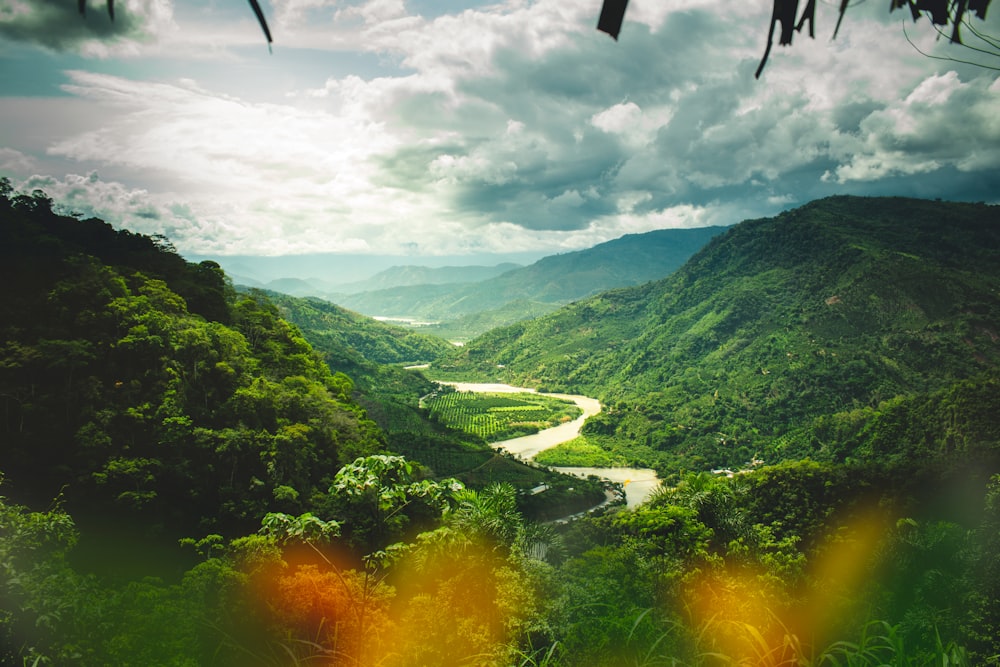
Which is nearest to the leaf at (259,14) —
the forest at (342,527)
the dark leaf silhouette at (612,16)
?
the dark leaf silhouette at (612,16)

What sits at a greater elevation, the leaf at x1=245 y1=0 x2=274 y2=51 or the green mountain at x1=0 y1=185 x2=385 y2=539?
the leaf at x1=245 y1=0 x2=274 y2=51

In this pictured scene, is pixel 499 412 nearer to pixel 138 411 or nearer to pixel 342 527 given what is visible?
pixel 138 411

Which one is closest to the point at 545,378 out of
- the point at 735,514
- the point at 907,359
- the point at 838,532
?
the point at 907,359

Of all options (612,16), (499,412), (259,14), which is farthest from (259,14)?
(499,412)

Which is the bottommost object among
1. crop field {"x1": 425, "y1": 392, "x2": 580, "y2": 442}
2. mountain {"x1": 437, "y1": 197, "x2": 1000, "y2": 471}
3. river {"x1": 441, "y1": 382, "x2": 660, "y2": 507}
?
river {"x1": 441, "y1": 382, "x2": 660, "y2": 507}

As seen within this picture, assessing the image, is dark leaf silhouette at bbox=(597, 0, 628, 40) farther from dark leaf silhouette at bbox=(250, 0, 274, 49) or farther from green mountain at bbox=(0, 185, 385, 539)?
green mountain at bbox=(0, 185, 385, 539)

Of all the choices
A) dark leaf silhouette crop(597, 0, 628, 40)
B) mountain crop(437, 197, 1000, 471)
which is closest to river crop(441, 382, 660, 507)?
mountain crop(437, 197, 1000, 471)

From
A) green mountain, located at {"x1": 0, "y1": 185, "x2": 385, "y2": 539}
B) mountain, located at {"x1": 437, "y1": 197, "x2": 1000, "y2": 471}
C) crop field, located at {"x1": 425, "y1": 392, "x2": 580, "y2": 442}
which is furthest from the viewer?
crop field, located at {"x1": 425, "y1": 392, "x2": 580, "y2": 442}

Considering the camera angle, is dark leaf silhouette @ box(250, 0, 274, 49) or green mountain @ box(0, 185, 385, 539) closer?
dark leaf silhouette @ box(250, 0, 274, 49)
